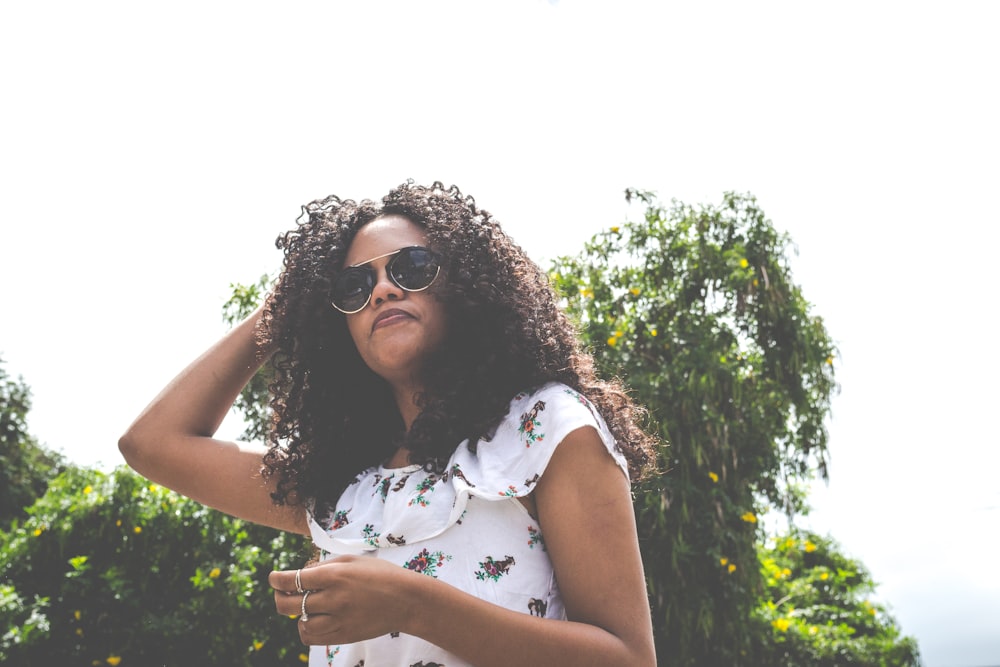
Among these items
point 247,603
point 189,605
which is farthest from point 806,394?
point 189,605

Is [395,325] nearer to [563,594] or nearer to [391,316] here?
[391,316]

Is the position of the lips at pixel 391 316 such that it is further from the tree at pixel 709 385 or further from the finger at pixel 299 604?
the tree at pixel 709 385

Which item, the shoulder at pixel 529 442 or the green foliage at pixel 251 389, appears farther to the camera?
the green foliage at pixel 251 389

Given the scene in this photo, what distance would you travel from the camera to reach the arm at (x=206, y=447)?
1742mm

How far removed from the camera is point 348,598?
42.1 inches

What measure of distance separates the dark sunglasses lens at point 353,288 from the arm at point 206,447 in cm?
36

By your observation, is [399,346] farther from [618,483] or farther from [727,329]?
[727,329]

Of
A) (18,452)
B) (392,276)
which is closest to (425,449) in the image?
(392,276)

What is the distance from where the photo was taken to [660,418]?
4.37 meters

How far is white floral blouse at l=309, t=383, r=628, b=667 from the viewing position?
1295mm

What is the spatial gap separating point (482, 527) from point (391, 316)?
0.48 m

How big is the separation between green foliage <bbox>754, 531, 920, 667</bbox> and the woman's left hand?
4.15m

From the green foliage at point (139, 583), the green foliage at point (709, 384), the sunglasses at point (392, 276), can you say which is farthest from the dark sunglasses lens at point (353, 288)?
the green foliage at point (139, 583)

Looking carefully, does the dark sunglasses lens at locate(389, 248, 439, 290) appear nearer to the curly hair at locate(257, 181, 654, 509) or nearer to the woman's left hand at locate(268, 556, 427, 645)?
the curly hair at locate(257, 181, 654, 509)
